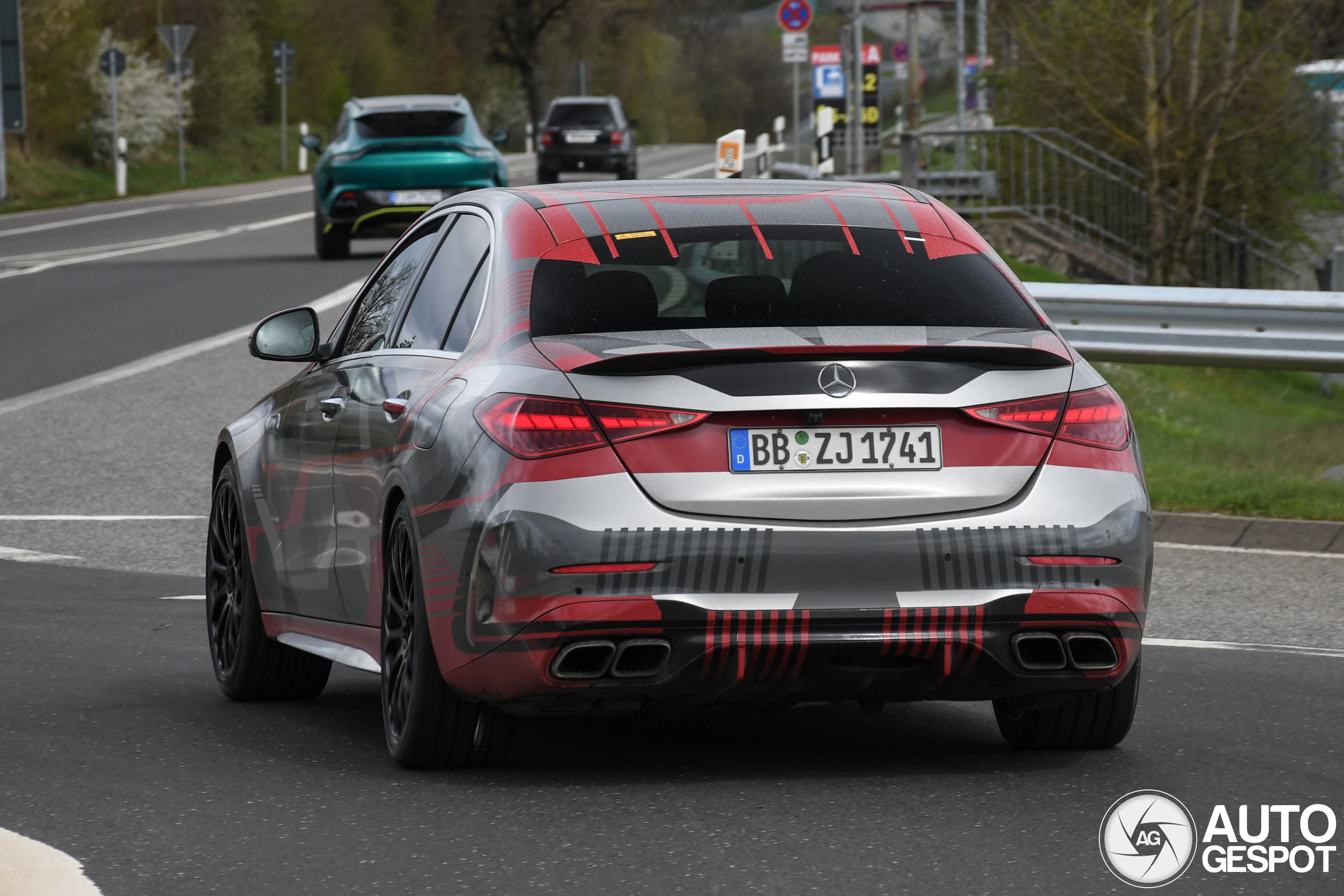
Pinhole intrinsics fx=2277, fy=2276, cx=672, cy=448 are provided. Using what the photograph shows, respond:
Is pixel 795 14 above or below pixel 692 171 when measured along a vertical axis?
above

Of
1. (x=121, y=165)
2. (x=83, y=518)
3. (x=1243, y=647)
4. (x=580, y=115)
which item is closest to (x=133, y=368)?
(x=83, y=518)

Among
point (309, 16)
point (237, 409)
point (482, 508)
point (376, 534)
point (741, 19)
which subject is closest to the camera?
point (482, 508)

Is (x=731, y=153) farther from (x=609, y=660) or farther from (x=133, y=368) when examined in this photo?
(x=609, y=660)

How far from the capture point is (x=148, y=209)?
38.3 meters

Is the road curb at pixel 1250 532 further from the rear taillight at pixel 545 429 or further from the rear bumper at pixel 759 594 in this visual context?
the rear taillight at pixel 545 429

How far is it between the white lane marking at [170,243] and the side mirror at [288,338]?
18.2 m

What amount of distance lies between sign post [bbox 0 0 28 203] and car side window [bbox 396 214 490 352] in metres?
34.2

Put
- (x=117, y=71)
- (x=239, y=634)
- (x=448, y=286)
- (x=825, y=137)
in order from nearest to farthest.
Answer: (x=448, y=286) < (x=239, y=634) < (x=825, y=137) < (x=117, y=71)

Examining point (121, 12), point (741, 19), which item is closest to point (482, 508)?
point (121, 12)

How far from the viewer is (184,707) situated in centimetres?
677

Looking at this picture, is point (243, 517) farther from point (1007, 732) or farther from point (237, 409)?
point (237, 409)

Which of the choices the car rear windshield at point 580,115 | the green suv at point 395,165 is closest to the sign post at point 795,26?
the green suv at point 395,165

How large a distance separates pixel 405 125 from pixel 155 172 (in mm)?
30607

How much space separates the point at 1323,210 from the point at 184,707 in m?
19.2
